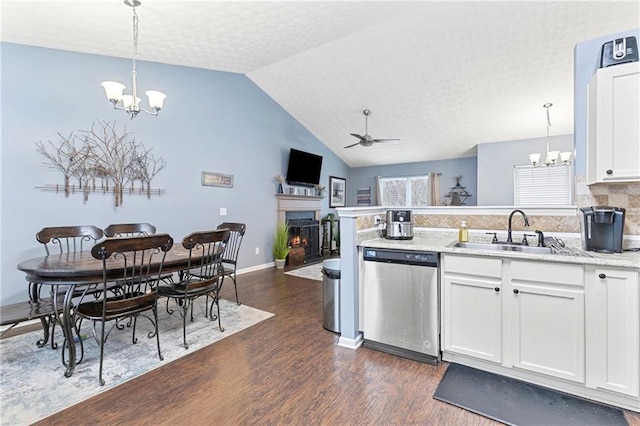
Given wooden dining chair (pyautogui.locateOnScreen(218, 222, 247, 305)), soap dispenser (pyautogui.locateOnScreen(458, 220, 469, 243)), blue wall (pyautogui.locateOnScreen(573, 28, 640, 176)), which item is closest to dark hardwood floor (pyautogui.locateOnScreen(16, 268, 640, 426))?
wooden dining chair (pyautogui.locateOnScreen(218, 222, 247, 305))

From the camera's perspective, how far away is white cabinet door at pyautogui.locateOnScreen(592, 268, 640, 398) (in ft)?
5.21

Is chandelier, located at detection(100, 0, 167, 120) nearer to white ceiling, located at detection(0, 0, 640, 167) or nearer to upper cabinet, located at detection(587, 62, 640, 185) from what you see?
white ceiling, located at detection(0, 0, 640, 167)

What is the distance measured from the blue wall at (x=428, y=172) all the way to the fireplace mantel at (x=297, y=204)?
7.23ft

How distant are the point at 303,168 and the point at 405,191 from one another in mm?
3439

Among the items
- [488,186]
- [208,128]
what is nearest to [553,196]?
[488,186]

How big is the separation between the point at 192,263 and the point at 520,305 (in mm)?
2659

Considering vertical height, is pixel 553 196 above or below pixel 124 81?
below

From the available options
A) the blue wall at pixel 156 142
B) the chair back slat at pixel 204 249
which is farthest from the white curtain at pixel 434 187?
the chair back slat at pixel 204 249

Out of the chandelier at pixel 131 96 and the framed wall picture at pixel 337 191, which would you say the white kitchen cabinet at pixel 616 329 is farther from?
the framed wall picture at pixel 337 191

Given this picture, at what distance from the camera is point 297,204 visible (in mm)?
6500

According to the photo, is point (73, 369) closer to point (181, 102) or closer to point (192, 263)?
point (192, 263)

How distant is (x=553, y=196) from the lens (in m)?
5.96

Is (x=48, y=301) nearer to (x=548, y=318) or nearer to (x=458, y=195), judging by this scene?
(x=548, y=318)

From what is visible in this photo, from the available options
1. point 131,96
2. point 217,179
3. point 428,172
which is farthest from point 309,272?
point 428,172
